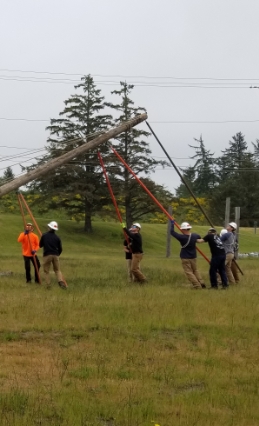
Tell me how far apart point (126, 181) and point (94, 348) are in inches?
1383

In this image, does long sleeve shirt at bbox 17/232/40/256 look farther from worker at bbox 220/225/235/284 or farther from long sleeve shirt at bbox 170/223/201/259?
worker at bbox 220/225/235/284

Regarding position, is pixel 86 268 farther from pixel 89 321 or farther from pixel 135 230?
pixel 89 321

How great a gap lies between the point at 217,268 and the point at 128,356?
330 inches

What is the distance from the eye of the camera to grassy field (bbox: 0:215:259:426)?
6383mm

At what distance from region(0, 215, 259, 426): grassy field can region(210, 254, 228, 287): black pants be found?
109cm

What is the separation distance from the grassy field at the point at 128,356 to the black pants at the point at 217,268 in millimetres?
1093

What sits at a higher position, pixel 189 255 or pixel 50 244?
pixel 50 244

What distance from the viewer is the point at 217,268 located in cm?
1667

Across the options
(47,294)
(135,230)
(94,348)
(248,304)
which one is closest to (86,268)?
(135,230)

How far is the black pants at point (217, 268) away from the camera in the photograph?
54.0 feet

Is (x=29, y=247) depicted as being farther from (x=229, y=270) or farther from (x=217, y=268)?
(x=229, y=270)

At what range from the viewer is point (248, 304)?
13.2 metres

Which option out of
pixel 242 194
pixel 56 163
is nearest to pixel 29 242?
pixel 56 163

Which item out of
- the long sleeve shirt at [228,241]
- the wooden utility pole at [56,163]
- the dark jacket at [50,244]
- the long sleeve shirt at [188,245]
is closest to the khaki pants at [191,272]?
the long sleeve shirt at [188,245]
